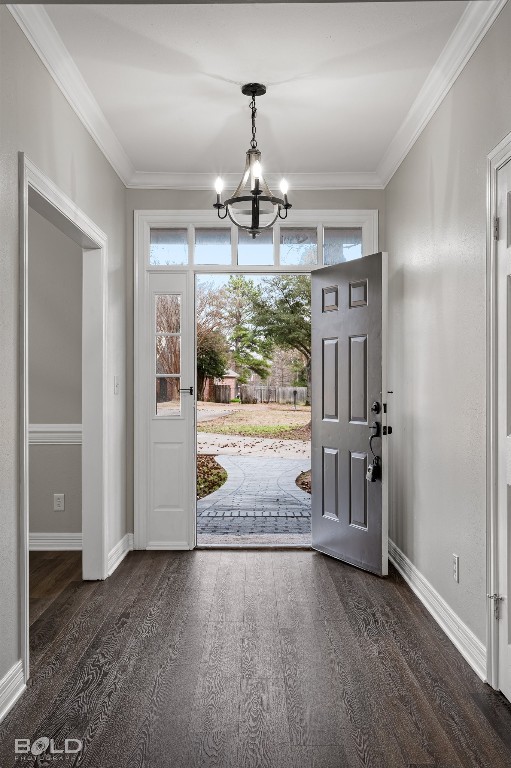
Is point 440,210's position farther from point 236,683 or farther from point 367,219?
point 236,683

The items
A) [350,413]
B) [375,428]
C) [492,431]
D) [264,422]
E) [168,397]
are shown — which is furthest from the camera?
[264,422]

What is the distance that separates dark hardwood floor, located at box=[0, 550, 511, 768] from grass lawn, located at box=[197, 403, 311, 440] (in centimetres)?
532

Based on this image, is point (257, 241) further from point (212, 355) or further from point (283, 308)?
point (212, 355)

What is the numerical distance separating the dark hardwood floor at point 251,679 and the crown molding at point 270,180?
9.32 ft

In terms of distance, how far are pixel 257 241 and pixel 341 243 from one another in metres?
0.64

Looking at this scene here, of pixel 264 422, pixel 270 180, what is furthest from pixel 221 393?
pixel 270 180

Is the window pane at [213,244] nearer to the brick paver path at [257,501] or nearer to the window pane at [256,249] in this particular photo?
the window pane at [256,249]

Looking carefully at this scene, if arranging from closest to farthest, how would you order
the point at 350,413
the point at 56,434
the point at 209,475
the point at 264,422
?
1. the point at 350,413
2. the point at 56,434
3. the point at 209,475
4. the point at 264,422

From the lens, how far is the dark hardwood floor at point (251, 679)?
216 centimetres

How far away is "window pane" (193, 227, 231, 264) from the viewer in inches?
193

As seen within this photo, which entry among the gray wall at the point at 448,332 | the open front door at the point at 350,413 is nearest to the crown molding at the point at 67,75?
the open front door at the point at 350,413

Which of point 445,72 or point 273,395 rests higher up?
point 445,72

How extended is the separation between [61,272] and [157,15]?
2.42m

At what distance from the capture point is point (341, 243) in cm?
489
